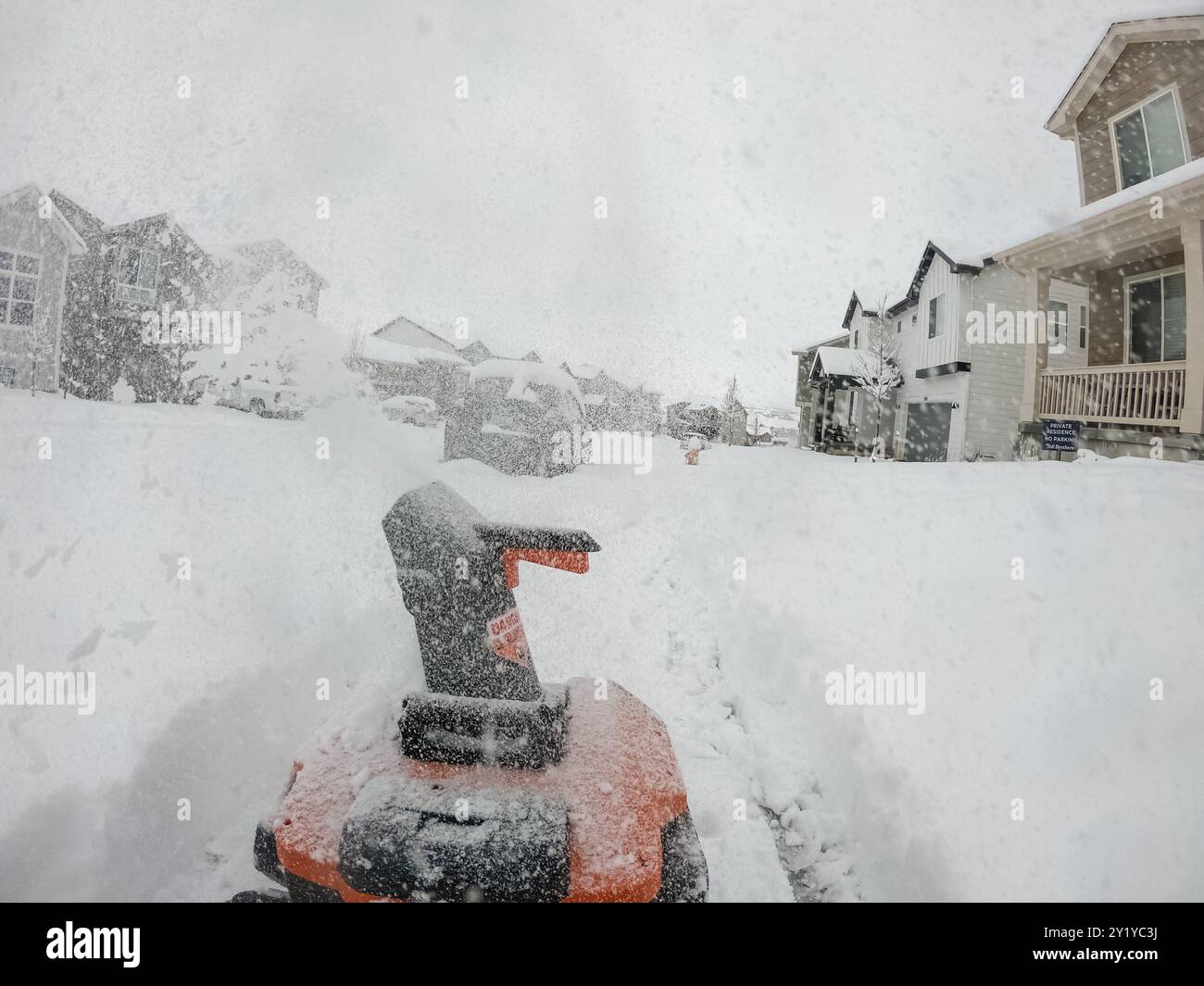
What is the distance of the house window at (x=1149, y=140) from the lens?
484cm

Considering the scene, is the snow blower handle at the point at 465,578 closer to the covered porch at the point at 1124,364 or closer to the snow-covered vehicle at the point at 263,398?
the snow-covered vehicle at the point at 263,398

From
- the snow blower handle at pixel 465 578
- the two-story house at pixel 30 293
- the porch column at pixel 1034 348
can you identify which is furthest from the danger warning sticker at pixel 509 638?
the two-story house at pixel 30 293

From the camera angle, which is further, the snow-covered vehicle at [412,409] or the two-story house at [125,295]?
the two-story house at [125,295]

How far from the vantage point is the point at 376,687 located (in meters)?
1.56

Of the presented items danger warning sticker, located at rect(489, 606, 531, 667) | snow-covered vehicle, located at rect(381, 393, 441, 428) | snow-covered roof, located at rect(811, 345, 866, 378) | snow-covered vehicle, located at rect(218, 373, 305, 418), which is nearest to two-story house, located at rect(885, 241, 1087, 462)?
snow-covered roof, located at rect(811, 345, 866, 378)

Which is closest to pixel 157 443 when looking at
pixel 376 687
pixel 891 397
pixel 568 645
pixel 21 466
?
pixel 21 466

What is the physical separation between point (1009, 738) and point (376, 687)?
229 cm

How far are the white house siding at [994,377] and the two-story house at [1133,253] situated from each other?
0.29 ft

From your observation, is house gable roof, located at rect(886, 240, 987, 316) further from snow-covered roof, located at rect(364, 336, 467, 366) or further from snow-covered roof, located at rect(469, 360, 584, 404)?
snow-covered roof, located at rect(364, 336, 467, 366)

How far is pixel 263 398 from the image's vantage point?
175 inches

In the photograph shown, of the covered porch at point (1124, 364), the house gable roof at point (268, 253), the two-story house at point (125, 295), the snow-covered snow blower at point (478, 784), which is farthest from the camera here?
the two-story house at point (125, 295)

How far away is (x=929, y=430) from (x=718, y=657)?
7.48 ft

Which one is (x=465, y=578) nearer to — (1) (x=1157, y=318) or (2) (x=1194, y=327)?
(2) (x=1194, y=327)

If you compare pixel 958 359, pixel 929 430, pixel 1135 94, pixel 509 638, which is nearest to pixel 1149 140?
pixel 1135 94
